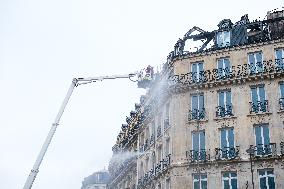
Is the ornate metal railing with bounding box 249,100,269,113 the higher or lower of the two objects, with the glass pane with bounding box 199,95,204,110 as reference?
lower

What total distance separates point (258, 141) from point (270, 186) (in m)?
3.43

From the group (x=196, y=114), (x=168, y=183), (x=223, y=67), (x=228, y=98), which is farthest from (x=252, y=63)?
(x=168, y=183)

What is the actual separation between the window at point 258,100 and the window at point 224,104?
1.70 metres

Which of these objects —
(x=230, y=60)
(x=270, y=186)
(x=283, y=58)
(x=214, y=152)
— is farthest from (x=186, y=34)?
(x=270, y=186)

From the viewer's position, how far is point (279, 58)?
1394 inches

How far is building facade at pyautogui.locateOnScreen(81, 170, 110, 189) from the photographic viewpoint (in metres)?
90.9

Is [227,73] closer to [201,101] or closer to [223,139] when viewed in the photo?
[201,101]

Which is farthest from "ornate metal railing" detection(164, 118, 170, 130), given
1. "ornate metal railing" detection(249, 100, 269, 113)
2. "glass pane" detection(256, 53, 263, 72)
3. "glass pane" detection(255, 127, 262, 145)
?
"glass pane" detection(256, 53, 263, 72)

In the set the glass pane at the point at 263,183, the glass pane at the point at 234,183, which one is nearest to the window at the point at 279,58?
the glass pane at the point at 263,183

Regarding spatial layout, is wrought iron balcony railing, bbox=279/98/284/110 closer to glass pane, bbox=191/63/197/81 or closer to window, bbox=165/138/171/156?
glass pane, bbox=191/63/197/81

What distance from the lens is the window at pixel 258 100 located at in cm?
3381

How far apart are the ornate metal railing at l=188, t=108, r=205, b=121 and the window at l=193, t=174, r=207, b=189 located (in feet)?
15.3

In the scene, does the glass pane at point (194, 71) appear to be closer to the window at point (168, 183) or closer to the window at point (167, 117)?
the window at point (167, 117)

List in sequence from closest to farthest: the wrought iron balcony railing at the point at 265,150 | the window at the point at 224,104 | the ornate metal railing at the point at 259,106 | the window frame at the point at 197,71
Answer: the wrought iron balcony railing at the point at 265,150, the ornate metal railing at the point at 259,106, the window at the point at 224,104, the window frame at the point at 197,71
